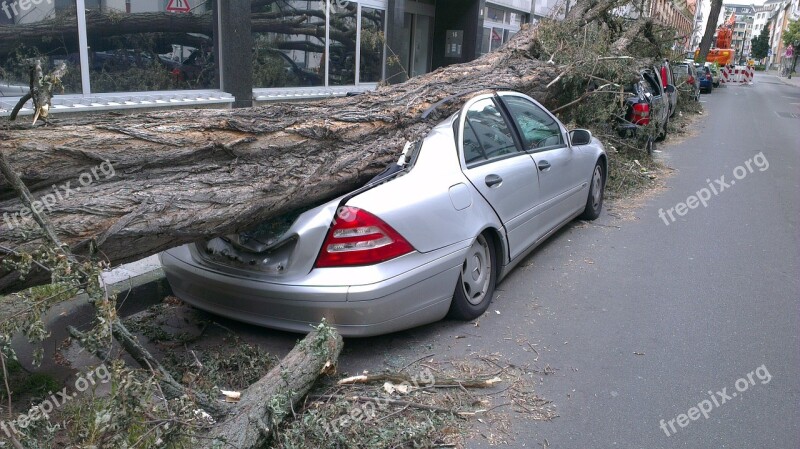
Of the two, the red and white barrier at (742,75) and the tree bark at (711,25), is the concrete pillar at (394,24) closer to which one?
the tree bark at (711,25)

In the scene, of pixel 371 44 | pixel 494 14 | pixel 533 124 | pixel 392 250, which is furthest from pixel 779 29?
pixel 392 250

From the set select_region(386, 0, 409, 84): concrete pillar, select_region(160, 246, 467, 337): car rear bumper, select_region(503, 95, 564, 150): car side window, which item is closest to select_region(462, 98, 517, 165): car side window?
select_region(503, 95, 564, 150): car side window

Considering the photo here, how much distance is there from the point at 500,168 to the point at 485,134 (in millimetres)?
324

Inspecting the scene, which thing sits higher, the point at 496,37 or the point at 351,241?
the point at 496,37

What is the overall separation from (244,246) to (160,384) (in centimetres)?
135

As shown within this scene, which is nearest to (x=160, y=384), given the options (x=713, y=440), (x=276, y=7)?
(x=713, y=440)

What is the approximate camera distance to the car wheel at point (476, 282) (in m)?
4.64

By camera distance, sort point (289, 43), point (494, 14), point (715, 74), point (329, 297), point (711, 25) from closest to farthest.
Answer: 1. point (329, 297)
2. point (289, 43)
3. point (494, 14)
4. point (715, 74)
5. point (711, 25)

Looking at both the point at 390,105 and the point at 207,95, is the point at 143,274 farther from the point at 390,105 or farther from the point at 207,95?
the point at 207,95

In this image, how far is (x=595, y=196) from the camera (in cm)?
762

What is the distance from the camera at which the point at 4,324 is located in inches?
117

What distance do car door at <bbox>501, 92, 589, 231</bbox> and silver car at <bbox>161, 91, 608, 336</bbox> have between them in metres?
0.43

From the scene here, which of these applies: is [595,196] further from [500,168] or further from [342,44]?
[342,44]

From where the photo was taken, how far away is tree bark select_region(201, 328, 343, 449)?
2977 mm
